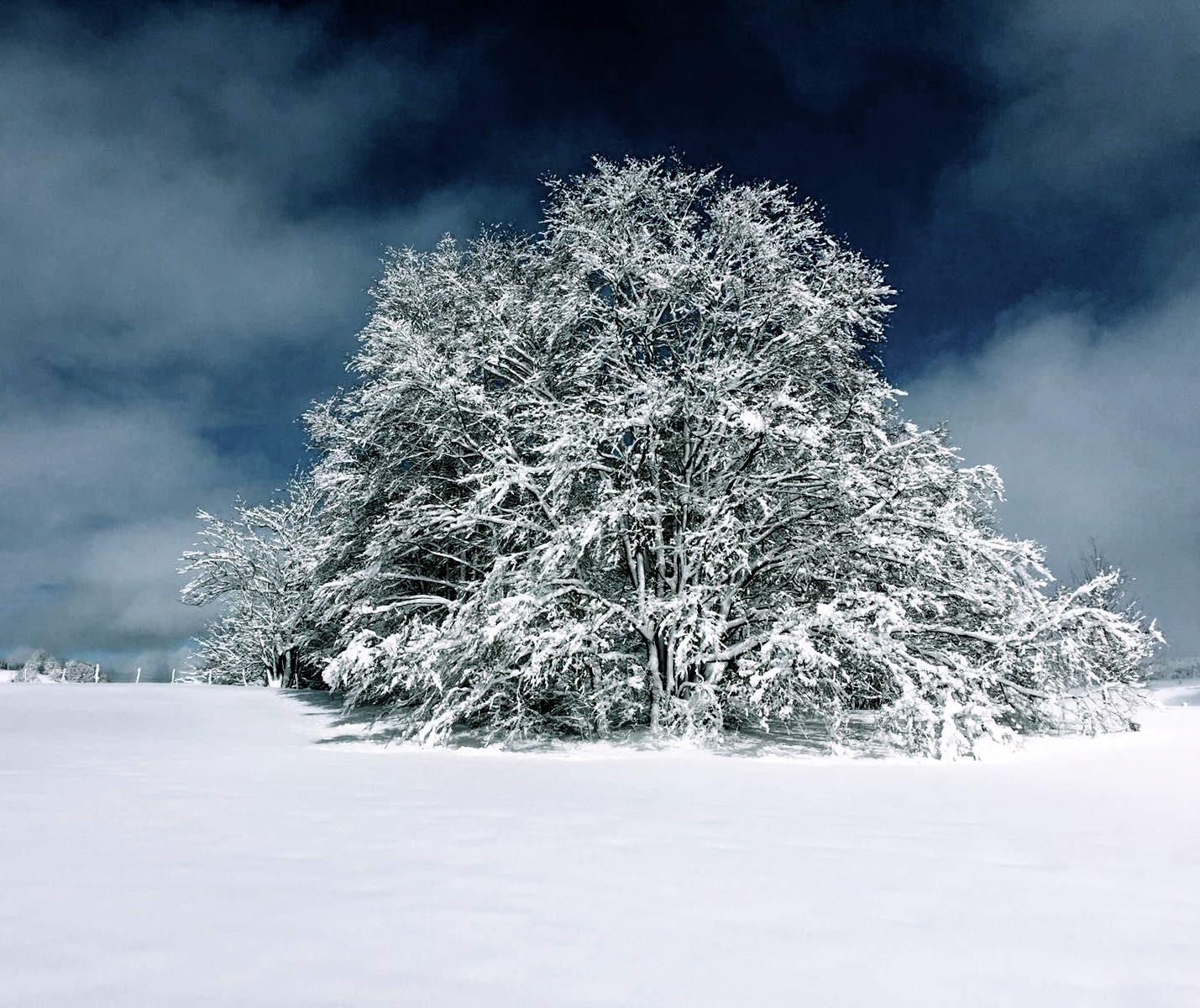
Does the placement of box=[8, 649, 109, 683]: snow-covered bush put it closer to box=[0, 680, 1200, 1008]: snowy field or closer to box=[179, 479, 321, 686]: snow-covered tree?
box=[179, 479, 321, 686]: snow-covered tree

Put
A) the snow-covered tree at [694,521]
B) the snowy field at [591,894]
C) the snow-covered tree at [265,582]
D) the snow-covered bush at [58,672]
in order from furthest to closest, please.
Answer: the snow-covered bush at [58,672], the snow-covered tree at [265,582], the snow-covered tree at [694,521], the snowy field at [591,894]

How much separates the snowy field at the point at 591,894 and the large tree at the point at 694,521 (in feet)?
14.9

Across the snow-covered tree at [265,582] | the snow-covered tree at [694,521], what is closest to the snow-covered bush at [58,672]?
the snow-covered tree at [265,582]

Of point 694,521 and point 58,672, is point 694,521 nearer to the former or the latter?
point 694,521

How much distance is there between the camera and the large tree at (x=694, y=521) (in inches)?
449

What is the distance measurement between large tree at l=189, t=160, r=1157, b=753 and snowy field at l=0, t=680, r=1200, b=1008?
4.54 metres

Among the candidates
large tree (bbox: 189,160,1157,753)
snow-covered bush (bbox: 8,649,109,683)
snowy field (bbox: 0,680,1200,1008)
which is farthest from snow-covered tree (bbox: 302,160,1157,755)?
snow-covered bush (bbox: 8,649,109,683)

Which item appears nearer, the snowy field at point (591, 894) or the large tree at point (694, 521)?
the snowy field at point (591, 894)

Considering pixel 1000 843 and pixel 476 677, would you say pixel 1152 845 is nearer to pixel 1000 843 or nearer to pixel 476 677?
pixel 1000 843

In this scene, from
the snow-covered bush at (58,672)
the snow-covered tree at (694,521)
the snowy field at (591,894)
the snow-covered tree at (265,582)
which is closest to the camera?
the snowy field at (591,894)

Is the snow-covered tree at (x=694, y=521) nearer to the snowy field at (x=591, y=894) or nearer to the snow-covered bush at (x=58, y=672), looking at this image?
the snowy field at (x=591, y=894)

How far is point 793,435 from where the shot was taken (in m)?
11.2

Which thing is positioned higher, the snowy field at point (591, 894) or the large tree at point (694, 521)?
the large tree at point (694, 521)

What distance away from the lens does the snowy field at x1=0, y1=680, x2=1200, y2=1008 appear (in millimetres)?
2287
